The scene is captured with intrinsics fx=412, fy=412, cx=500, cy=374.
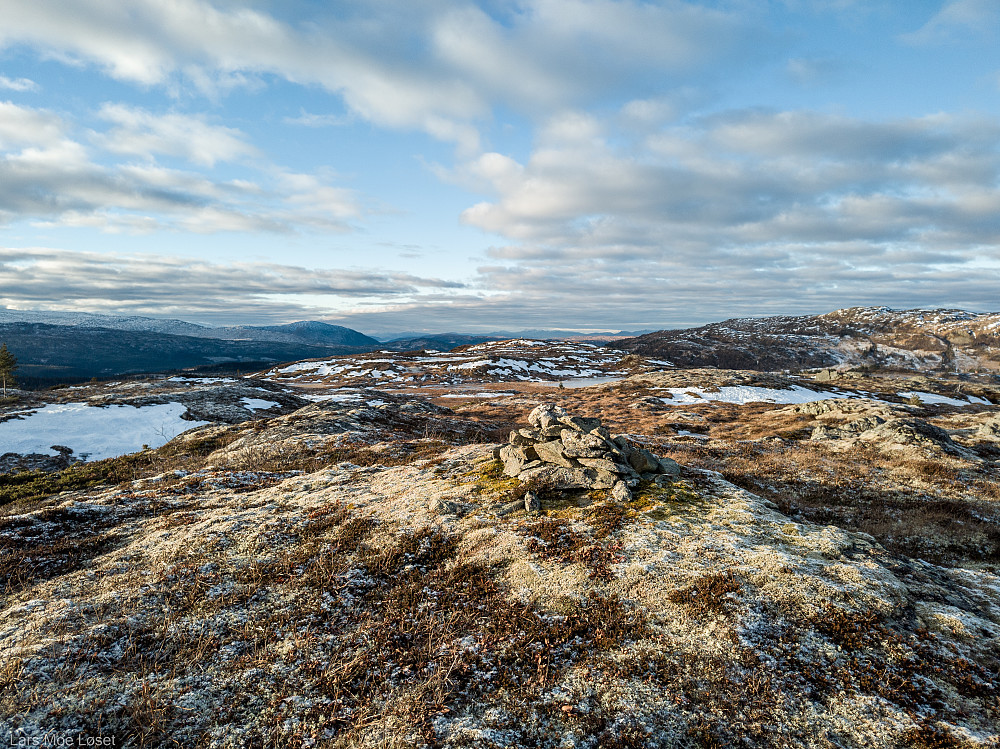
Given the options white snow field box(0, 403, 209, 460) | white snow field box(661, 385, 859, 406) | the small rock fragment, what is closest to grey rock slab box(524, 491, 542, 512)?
the small rock fragment

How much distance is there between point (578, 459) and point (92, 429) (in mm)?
46761

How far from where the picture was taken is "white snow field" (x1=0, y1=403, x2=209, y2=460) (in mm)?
34344

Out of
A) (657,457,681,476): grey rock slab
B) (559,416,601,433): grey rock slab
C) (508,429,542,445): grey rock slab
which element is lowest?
(657,457,681,476): grey rock slab

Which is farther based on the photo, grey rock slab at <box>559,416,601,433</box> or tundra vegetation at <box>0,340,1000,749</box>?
grey rock slab at <box>559,416,601,433</box>

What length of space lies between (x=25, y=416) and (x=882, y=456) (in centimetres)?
7085

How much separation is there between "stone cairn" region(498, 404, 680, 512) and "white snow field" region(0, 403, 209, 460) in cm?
3712

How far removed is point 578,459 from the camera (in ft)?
55.9

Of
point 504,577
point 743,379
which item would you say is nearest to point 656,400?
point 743,379

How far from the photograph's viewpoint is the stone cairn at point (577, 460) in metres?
15.6

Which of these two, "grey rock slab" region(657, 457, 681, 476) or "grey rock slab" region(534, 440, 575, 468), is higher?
"grey rock slab" region(534, 440, 575, 468)

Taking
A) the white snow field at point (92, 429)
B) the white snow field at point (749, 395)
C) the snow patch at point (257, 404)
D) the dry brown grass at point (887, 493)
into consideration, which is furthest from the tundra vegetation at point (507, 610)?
the white snow field at point (749, 395)

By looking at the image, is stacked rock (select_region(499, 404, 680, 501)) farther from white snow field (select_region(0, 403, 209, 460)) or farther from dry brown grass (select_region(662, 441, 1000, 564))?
white snow field (select_region(0, 403, 209, 460))

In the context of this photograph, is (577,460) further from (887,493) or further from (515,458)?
(887,493)

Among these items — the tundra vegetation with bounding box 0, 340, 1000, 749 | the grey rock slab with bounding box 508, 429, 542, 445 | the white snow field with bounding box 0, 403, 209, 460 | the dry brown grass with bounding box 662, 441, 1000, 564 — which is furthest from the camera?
the white snow field with bounding box 0, 403, 209, 460
